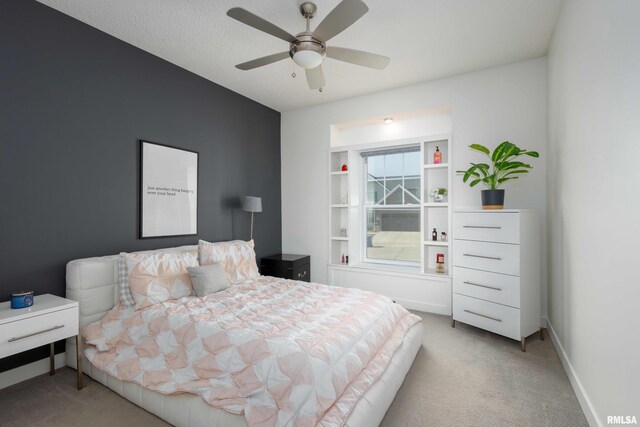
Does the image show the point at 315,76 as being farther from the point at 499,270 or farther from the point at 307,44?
the point at 499,270

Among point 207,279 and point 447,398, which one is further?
point 207,279

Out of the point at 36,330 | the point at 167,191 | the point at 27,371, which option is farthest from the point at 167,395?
the point at 167,191

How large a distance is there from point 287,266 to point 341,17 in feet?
10.2

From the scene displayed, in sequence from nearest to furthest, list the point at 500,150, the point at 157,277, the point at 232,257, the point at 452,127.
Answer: the point at 157,277
the point at 500,150
the point at 232,257
the point at 452,127

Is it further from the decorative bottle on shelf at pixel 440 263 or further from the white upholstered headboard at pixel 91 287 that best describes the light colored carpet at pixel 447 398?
the decorative bottle on shelf at pixel 440 263

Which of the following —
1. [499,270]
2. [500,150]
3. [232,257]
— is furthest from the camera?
[232,257]

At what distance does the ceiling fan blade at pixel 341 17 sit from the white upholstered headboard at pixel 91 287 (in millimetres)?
2470

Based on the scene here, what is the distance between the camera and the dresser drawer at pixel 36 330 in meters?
1.81

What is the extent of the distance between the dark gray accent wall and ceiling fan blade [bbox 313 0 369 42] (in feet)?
6.64

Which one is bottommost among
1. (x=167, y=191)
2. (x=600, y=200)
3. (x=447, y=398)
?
(x=447, y=398)

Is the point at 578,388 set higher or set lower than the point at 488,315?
lower

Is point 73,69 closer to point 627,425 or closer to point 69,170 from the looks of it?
point 69,170

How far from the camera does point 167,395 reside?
1828 mm

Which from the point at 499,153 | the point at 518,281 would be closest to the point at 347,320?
the point at 518,281
